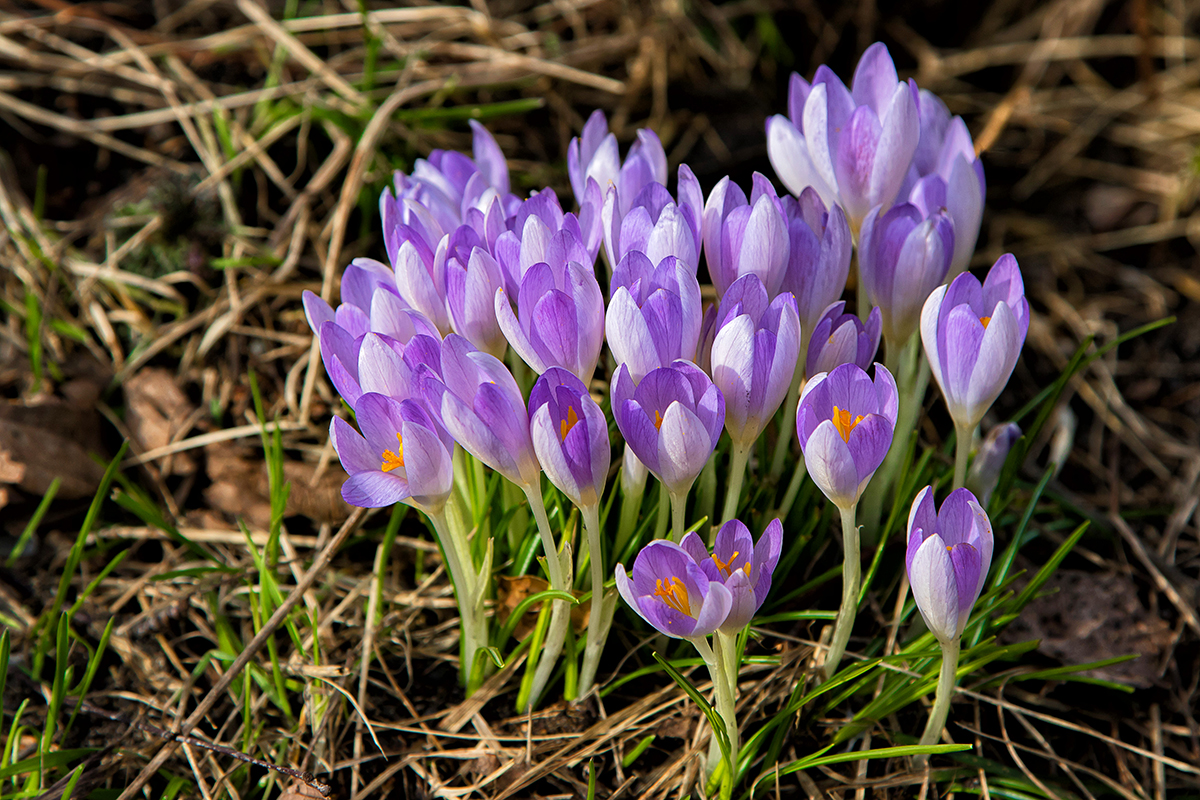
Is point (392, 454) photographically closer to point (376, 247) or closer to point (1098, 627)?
point (376, 247)

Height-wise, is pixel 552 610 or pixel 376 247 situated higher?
pixel 376 247

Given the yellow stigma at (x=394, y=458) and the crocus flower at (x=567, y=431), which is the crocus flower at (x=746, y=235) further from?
the yellow stigma at (x=394, y=458)

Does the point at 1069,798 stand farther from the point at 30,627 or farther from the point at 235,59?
the point at 235,59

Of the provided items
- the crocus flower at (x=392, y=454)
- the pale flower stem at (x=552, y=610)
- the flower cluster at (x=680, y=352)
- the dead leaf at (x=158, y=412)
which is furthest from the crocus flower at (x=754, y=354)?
the dead leaf at (x=158, y=412)

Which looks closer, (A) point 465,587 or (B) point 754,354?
(B) point 754,354

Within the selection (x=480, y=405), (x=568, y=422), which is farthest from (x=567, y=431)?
(x=480, y=405)

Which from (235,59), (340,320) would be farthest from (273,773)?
(235,59)

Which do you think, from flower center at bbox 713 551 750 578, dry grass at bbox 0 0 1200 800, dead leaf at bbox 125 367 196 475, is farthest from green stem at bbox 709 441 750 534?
dead leaf at bbox 125 367 196 475
